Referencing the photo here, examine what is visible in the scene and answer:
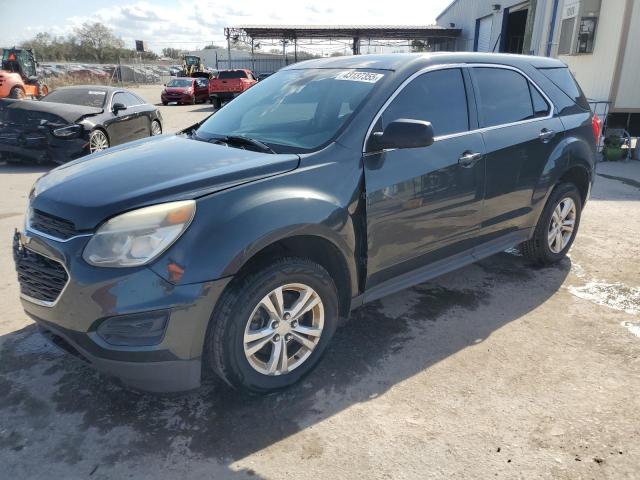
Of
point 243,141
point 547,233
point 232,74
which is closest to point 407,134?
point 243,141

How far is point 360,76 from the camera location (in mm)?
3367

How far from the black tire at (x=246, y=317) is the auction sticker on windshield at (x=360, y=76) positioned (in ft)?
4.32

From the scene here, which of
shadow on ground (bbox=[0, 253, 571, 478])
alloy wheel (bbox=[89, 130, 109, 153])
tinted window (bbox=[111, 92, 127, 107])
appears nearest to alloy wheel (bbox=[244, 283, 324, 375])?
shadow on ground (bbox=[0, 253, 571, 478])

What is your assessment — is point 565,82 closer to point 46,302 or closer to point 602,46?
point 46,302

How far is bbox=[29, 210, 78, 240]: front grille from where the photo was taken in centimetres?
242

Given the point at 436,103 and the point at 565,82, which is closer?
the point at 436,103

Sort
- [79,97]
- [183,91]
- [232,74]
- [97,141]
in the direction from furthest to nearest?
[183,91]
[232,74]
[79,97]
[97,141]

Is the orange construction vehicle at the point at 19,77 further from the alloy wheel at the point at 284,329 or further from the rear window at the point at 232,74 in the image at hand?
the alloy wheel at the point at 284,329

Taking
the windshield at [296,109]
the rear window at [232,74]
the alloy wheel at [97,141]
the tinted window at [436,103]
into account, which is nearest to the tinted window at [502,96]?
the tinted window at [436,103]

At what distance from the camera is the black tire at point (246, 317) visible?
247 cm

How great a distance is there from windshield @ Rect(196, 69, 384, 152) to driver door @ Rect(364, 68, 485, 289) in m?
0.26

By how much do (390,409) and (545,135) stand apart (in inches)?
104

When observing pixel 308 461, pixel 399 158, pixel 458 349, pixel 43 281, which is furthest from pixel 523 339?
pixel 43 281

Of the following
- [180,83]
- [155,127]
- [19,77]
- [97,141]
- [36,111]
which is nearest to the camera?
[36,111]
